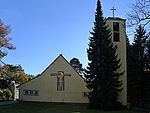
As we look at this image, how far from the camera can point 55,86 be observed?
33656 millimetres

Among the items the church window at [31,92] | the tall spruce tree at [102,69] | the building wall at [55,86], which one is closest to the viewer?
the tall spruce tree at [102,69]

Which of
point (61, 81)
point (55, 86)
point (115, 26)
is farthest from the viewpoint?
point (55, 86)

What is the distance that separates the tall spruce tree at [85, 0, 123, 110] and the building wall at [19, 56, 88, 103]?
348 centimetres

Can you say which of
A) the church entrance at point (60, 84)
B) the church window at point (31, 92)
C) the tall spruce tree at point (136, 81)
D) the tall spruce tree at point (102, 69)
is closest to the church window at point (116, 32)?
the tall spruce tree at point (102, 69)

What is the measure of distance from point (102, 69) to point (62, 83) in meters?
7.18

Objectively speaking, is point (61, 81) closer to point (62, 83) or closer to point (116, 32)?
point (62, 83)

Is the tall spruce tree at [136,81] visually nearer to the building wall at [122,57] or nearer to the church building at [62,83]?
the building wall at [122,57]

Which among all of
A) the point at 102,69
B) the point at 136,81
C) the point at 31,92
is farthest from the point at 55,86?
the point at 136,81

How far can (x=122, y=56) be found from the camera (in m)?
31.7

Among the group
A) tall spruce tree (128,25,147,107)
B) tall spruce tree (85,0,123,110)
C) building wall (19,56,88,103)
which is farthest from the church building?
tall spruce tree (128,25,147,107)

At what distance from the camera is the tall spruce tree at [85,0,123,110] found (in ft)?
92.1

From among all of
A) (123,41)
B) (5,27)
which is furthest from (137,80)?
(5,27)

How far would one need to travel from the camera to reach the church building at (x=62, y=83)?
107 feet

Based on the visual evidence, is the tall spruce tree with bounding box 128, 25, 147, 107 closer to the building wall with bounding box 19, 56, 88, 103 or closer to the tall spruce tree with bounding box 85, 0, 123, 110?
the tall spruce tree with bounding box 85, 0, 123, 110
